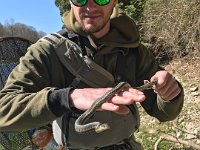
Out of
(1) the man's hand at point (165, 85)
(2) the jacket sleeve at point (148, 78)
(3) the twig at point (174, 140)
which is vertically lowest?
(3) the twig at point (174, 140)

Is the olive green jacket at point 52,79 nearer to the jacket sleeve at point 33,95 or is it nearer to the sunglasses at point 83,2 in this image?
the jacket sleeve at point 33,95

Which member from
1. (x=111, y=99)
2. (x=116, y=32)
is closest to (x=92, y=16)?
(x=116, y=32)

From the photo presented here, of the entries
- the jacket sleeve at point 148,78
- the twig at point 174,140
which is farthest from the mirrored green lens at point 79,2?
the twig at point 174,140

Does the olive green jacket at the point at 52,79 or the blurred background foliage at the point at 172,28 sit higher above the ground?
the olive green jacket at the point at 52,79

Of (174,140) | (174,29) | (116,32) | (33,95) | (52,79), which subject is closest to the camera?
(33,95)

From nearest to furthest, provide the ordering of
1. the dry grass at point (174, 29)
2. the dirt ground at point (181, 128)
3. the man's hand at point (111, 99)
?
the man's hand at point (111, 99)
the dirt ground at point (181, 128)
the dry grass at point (174, 29)

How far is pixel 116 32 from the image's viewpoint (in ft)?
9.56

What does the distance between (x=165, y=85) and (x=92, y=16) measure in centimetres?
67

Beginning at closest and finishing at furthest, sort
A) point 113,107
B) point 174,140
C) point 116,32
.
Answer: point 113,107
point 116,32
point 174,140

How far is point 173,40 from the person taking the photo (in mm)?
8227

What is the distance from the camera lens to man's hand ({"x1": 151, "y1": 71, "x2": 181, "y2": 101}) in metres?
2.30

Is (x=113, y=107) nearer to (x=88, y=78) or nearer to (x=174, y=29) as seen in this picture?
(x=88, y=78)

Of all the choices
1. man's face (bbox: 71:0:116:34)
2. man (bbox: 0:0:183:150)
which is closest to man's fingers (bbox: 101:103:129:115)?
man (bbox: 0:0:183:150)

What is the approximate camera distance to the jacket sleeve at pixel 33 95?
7.27ft
